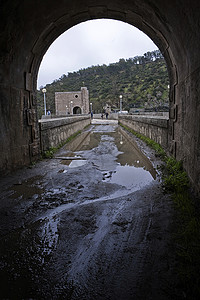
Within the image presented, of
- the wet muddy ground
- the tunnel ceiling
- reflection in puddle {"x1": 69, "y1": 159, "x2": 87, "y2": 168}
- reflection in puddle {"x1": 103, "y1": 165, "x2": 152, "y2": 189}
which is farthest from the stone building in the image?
the wet muddy ground

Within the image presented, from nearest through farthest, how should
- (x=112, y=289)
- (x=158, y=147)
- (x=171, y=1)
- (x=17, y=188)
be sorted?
1. (x=112, y=289)
2. (x=171, y=1)
3. (x=17, y=188)
4. (x=158, y=147)

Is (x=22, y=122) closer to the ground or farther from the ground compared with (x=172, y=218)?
farther from the ground

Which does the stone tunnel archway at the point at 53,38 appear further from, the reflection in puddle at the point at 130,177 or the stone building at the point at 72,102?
the stone building at the point at 72,102

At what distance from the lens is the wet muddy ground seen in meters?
1.96

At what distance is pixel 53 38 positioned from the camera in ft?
23.2

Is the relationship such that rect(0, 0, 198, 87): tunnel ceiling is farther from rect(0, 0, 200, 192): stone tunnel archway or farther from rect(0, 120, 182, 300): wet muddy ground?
rect(0, 120, 182, 300): wet muddy ground

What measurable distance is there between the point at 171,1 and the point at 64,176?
3969 mm

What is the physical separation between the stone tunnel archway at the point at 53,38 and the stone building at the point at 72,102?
192 ft

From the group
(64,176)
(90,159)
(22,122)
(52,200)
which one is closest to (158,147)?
(90,159)

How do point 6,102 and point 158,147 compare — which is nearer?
point 6,102

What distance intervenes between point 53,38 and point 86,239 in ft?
21.0

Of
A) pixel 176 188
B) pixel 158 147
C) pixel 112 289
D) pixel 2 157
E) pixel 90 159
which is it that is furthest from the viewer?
pixel 158 147

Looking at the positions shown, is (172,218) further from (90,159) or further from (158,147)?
(158,147)

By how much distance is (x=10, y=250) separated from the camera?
252cm
